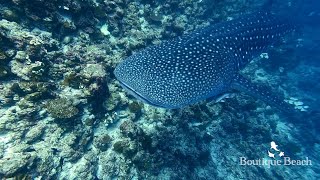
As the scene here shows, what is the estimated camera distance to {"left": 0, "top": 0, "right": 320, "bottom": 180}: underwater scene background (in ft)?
20.5

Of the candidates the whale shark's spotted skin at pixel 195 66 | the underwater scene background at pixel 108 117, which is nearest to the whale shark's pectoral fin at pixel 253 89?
the whale shark's spotted skin at pixel 195 66

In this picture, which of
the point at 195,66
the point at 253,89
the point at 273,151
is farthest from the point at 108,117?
the point at 273,151

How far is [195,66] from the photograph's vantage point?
5500 millimetres

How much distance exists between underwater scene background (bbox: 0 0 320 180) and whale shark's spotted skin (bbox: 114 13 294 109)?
68.9 inches

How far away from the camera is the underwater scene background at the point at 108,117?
6242mm

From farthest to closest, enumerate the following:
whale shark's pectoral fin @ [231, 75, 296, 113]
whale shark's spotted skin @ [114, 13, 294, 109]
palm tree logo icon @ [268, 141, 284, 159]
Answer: palm tree logo icon @ [268, 141, 284, 159] < whale shark's pectoral fin @ [231, 75, 296, 113] < whale shark's spotted skin @ [114, 13, 294, 109]

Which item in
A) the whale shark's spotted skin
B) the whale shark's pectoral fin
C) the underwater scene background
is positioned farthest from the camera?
the whale shark's pectoral fin

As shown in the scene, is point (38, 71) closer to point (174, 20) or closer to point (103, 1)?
point (103, 1)

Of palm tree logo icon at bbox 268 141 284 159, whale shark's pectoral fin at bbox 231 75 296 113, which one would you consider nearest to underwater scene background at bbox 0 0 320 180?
palm tree logo icon at bbox 268 141 284 159

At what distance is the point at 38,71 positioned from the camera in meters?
6.74

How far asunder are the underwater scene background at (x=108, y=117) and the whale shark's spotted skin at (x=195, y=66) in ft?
5.74

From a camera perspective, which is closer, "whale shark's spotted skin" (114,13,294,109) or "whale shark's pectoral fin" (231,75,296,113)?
"whale shark's spotted skin" (114,13,294,109)

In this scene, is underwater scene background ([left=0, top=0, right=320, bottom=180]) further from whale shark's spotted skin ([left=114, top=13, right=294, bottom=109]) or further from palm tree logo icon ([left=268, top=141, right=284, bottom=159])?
whale shark's spotted skin ([left=114, top=13, right=294, bottom=109])

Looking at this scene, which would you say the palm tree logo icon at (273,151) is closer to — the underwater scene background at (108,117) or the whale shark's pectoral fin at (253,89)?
the underwater scene background at (108,117)
